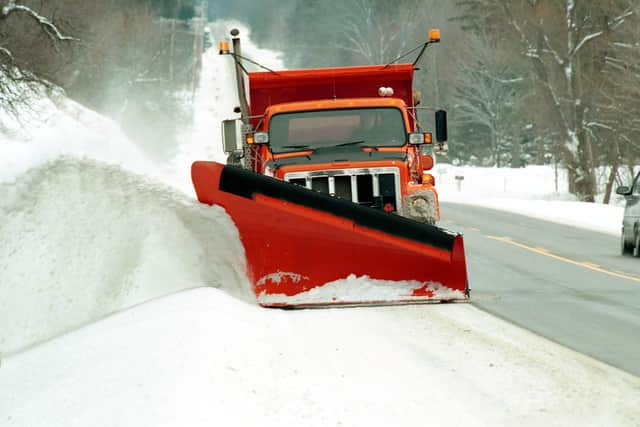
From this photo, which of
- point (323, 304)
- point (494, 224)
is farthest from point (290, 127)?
point (494, 224)

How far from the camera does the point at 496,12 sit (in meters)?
35.9

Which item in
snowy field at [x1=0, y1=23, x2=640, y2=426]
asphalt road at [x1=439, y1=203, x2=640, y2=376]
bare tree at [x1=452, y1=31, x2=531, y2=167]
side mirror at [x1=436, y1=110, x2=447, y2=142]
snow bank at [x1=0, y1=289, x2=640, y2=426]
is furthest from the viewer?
bare tree at [x1=452, y1=31, x2=531, y2=167]

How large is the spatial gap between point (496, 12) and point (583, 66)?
352 centimetres

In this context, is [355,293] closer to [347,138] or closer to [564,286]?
[347,138]

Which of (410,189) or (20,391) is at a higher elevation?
(410,189)

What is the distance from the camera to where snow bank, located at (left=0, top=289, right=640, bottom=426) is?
214 inches

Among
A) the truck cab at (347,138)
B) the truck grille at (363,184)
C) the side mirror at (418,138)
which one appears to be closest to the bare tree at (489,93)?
the truck cab at (347,138)

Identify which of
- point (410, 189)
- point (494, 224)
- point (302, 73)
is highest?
point (302, 73)

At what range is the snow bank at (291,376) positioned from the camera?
214 inches

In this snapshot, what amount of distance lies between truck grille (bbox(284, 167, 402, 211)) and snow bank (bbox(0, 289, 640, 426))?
270 cm

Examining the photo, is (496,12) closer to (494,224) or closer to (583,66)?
(583,66)

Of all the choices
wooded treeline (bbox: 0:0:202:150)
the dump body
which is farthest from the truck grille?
wooded treeline (bbox: 0:0:202:150)

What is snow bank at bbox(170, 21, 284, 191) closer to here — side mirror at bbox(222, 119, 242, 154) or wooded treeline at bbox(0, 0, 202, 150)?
wooded treeline at bbox(0, 0, 202, 150)

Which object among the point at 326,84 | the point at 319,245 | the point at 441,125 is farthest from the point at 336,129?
the point at 319,245
